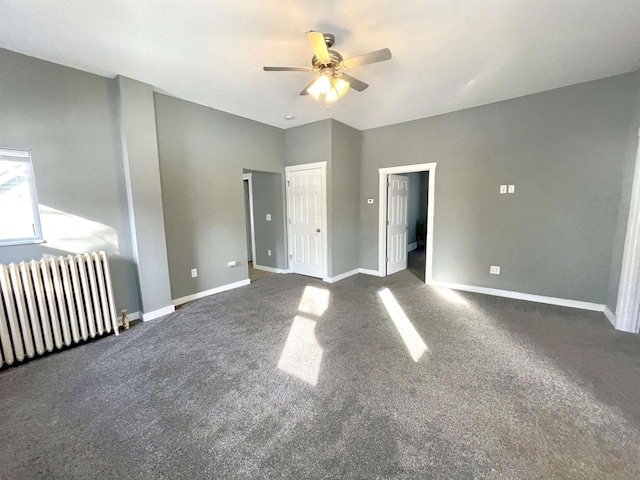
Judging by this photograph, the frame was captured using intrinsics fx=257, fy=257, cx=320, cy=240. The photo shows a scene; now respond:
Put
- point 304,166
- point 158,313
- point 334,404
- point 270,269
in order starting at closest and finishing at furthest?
point 334,404 → point 158,313 → point 304,166 → point 270,269

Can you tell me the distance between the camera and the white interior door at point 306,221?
461cm

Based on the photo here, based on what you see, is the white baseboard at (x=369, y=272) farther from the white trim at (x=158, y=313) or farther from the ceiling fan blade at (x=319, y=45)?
the ceiling fan blade at (x=319, y=45)

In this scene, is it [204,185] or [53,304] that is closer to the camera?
[53,304]

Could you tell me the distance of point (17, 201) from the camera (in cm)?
243

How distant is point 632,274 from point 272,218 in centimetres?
502

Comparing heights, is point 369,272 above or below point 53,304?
below

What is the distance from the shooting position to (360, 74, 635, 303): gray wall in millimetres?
3084

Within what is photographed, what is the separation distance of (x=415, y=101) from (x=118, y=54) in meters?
3.41

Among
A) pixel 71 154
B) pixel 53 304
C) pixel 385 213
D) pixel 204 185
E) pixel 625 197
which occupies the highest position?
pixel 71 154

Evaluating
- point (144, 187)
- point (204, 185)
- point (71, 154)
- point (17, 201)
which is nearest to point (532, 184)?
point (204, 185)

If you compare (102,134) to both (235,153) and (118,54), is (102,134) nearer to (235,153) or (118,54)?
(118,54)

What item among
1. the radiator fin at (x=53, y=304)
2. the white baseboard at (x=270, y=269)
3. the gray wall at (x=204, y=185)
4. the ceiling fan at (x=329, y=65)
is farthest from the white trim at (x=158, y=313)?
the ceiling fan at (x=329, y=65)

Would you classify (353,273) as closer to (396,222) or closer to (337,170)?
(396,222)

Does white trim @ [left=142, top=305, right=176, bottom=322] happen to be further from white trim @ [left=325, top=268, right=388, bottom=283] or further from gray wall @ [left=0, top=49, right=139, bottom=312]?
white trim @ [left=325, top=268, right=388, bottom=283]
